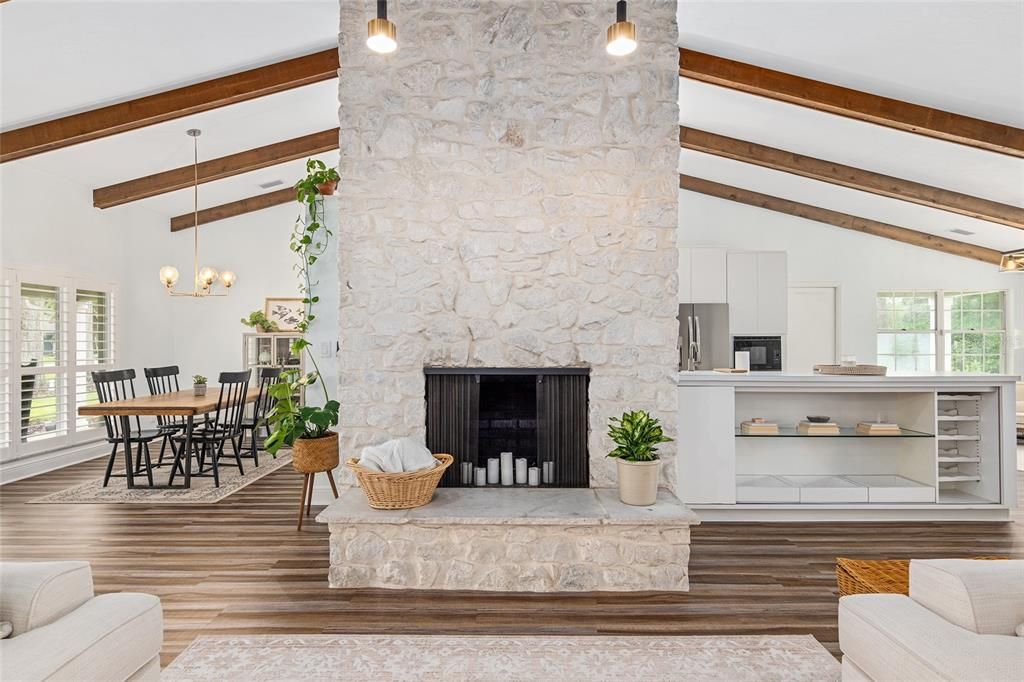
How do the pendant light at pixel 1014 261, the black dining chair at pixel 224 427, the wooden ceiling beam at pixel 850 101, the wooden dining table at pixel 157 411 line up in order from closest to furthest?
1. the wooden ceiling beam at pixel 850 101
2. the wooden dining table at pixel 157 411
3. the pendant light at pixel 1014 261
4. the black dining chair at pixel 224 427

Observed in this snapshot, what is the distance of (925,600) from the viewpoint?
174 cm

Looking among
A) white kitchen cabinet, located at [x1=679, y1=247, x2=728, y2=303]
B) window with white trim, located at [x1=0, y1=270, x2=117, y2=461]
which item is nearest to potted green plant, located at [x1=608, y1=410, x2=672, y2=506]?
white kitchen cabinet, located at [x1=679, y1=247, x2=728, y2=303]

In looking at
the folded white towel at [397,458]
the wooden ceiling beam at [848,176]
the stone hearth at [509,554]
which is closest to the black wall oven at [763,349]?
the wooden ceiling beam at [848,176]

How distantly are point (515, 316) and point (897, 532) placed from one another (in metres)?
2.81

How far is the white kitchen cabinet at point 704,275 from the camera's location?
717 centimetres

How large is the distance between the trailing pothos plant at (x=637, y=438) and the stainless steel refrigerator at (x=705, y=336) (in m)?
4.20

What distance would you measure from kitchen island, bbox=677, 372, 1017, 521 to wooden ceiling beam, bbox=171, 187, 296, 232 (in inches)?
257

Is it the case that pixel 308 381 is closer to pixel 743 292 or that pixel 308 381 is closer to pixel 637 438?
pixel 637 438

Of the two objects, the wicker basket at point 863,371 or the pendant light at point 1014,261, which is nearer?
the wicker basket at point 863,371

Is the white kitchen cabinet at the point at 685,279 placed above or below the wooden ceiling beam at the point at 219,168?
below

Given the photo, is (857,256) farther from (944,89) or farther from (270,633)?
(270,633)

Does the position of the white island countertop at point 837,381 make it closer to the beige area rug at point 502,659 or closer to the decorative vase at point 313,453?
the beige area rug at point 502,659

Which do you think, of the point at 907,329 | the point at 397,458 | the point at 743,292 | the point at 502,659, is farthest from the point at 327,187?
the point at 907,329

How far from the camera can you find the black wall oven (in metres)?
7.13
